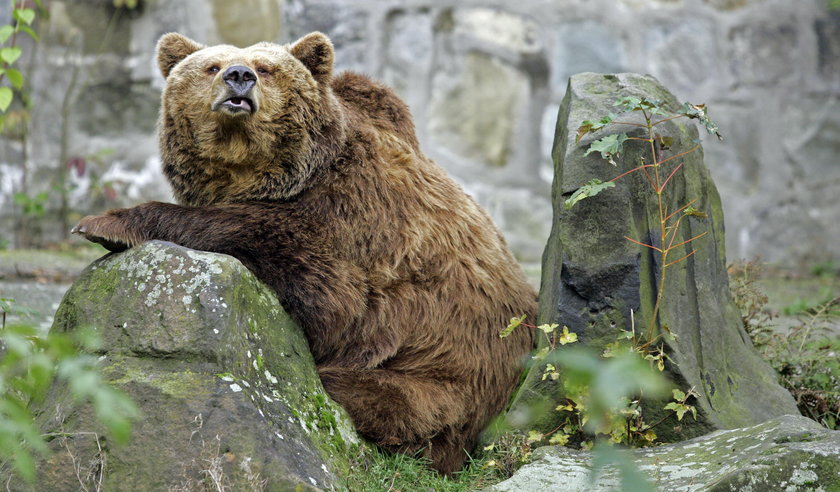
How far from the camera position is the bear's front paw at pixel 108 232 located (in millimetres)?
3811

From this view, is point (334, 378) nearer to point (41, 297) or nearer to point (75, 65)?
point (41, 297)

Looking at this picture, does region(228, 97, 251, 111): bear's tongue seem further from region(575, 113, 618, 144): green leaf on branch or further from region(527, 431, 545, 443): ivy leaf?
region(527, 431, 545, 443): ivy leaf

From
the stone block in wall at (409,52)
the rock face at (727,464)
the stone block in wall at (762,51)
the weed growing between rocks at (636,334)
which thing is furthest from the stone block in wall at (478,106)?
the rock face at (727,464)

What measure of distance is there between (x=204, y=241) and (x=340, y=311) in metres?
0.69

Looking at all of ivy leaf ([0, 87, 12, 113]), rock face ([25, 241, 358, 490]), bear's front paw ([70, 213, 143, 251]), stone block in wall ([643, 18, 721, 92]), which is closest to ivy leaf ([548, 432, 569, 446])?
rock face ([25, 241, 358, 490])

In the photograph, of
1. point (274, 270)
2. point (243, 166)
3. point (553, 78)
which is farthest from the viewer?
point (553, 78)

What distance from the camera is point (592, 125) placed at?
3787 millimetres

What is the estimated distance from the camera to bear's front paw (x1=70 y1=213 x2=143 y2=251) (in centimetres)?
381

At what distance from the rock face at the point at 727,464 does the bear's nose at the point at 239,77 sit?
208cm

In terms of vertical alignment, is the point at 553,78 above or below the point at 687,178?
above

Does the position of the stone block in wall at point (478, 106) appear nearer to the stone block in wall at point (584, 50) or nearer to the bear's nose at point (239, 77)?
the stone block in wall at point (584, 50)

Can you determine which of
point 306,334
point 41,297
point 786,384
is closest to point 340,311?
point 306,334

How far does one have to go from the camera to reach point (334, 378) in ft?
Answer: 13.2

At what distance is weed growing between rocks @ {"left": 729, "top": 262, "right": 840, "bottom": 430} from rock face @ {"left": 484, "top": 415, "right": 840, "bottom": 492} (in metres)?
1.12
